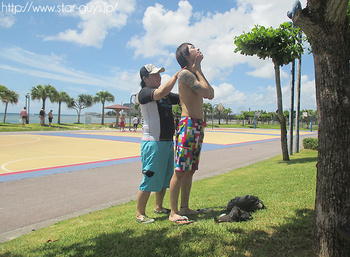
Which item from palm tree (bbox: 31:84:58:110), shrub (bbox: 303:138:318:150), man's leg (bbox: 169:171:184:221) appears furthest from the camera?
palm tree (bbox: 31:84:58:110)

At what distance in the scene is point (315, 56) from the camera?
1.98 meters

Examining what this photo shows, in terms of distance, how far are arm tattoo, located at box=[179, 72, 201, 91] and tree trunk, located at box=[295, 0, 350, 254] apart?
4.07 ft

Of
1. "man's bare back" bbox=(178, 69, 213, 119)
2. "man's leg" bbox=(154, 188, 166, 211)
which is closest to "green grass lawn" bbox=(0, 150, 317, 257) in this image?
"man's leg" bbox=(154, 188, 166, 211)

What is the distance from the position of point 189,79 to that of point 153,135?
29.7 inches

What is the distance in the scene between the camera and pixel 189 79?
2.98 metres

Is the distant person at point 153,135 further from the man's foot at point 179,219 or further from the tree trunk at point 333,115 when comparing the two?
the tree trunk at point 333,115

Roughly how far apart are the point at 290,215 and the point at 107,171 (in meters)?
5.30

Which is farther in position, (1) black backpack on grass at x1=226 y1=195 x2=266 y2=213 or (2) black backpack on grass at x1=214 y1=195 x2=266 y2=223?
(1) black backpack on grass at x1=226 y1=195 x2=266 y2=213

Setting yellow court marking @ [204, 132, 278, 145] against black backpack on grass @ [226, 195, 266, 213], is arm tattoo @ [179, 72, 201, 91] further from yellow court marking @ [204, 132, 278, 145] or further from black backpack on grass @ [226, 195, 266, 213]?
yellow court marking @ [204, 132, 278, 145]

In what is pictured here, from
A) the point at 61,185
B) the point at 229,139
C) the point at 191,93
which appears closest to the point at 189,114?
the point at 191,93

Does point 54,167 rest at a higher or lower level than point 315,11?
lower

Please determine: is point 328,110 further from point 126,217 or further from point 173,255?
point 126,217

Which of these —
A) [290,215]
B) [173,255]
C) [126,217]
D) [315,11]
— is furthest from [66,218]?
[315,11]

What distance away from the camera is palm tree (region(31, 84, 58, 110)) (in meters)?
39.3
